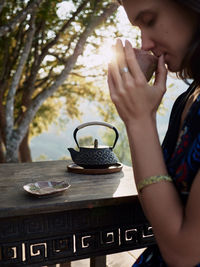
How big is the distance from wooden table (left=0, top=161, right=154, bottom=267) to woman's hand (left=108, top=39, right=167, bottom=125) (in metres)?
0.61

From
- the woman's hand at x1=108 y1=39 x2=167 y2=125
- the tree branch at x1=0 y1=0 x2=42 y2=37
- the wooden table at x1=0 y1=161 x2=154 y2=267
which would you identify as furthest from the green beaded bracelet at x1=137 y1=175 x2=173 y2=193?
the tree branch at x1=0 y1=0 x2=42 y2=37

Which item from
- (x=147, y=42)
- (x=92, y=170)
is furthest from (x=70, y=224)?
(x=147, y=42)

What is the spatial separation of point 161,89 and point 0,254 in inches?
36.7

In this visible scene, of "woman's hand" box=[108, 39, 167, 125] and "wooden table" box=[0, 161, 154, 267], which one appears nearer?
"woman's hand" box=[108, 39, 167, 125]

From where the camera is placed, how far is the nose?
939mm

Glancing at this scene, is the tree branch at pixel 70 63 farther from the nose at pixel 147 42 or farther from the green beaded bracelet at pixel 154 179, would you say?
the green beaded bracelet at pixel 154 179

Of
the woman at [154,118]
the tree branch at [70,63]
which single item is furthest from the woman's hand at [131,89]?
the tree branch at [70,63]

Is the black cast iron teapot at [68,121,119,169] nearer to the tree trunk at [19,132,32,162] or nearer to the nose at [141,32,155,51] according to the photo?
the nose at [141,32,155,51]

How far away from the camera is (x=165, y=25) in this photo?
2.88 ft

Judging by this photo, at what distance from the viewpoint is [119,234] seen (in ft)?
4.94

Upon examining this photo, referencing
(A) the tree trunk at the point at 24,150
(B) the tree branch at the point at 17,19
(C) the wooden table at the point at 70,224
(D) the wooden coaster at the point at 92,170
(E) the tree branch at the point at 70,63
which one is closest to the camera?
(C) the wooden table at the point at 70,224

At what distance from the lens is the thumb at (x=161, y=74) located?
3.14ft

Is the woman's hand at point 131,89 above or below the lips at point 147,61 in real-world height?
below

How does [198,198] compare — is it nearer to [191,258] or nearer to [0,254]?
[191,258]
